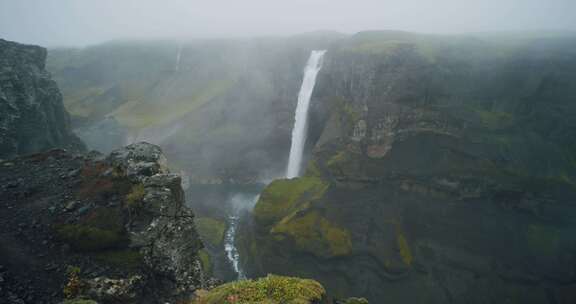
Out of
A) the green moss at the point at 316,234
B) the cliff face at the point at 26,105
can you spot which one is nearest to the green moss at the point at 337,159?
the green moss at the point at 316,234

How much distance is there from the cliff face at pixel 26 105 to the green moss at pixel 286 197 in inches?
1110

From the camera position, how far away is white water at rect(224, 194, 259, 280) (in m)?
38.0

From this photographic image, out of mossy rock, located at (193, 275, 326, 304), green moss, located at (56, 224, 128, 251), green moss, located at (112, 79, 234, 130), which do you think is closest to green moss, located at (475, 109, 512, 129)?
mossy rock, located at (193, 275, 326, 304)

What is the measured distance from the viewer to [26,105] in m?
36.4

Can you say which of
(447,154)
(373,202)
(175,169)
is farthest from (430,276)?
(175,169)

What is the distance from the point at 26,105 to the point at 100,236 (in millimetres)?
32317

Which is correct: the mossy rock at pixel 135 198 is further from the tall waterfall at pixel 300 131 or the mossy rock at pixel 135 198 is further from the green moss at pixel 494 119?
the tall waterfall at pixel 300 131

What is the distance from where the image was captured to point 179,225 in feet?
54.3

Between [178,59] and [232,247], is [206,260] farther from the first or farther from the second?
[178,59]

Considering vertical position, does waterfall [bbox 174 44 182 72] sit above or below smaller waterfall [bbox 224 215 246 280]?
above

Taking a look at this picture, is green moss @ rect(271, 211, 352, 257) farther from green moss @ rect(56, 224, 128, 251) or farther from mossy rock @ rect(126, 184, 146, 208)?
green moss @ rect(56, 224, 128, 251)

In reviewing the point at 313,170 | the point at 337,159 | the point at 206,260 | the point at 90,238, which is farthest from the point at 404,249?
the point at 90,238

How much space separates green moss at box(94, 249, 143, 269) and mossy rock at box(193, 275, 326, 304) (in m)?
3.58

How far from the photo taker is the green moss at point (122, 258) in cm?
1393
